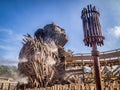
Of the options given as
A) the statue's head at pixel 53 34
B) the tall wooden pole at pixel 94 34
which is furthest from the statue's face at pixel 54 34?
the tall wooden pole at pixel 94 34

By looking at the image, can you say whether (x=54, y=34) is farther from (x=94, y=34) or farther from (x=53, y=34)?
(x=94, y=34)

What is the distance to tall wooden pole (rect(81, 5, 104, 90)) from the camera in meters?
3.61

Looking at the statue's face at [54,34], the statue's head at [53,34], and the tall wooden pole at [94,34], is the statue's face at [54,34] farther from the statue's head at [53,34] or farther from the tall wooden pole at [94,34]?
the tall wooden pole at [94,34]

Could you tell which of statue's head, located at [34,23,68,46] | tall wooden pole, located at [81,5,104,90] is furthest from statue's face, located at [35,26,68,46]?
tall wooden pole, located at [81,5,104,90]

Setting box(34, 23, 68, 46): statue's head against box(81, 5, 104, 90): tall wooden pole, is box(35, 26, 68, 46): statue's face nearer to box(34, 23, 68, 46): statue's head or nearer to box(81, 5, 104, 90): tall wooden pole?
box(34, 23, 68, 46): statue's head

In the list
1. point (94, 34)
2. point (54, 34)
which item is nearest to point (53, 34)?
point (54, 34)

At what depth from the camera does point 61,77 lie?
59.7 ft

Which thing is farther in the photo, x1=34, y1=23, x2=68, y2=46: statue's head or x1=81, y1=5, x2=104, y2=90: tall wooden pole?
x1=34, y1=23, x2=68, y2=46: statue's head

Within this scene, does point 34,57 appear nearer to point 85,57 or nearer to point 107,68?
point 85,57

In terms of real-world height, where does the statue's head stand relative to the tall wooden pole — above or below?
above

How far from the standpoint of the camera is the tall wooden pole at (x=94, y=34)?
11.8 feet

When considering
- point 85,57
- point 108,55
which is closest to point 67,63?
point 85,57

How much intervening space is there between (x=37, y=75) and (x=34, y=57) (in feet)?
5.61

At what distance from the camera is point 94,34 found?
3.68 metres
